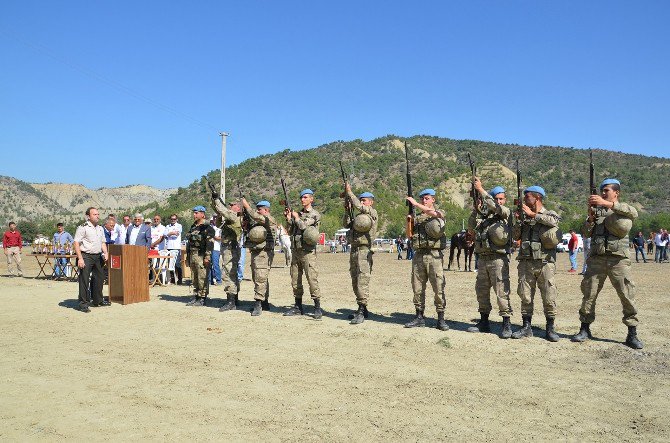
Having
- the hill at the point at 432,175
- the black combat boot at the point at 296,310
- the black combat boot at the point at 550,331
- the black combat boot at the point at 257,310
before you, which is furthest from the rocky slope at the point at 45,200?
the black combat boot at the point at 550,331

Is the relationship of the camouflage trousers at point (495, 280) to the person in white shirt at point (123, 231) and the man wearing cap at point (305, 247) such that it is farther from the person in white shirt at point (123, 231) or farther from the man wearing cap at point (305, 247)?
the person in white shirt at point (123, 231)

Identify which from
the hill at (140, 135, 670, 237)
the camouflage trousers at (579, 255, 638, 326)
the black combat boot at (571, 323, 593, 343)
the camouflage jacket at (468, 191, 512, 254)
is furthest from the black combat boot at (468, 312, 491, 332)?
the hill at (140, 135, 670, 237)

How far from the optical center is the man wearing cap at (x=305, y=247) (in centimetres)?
948

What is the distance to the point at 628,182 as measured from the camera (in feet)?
269

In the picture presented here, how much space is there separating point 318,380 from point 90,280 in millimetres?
7175

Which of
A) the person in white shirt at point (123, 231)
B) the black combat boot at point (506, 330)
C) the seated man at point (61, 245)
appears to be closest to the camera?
the black combat boot at point (506, 330)

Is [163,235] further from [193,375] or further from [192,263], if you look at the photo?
[193,375]

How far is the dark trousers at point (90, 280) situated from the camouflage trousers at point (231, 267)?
8.71 feet

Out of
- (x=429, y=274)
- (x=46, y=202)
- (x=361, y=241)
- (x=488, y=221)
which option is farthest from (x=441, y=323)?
(x=46, y=202)

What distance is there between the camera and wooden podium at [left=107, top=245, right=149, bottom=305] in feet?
37.2

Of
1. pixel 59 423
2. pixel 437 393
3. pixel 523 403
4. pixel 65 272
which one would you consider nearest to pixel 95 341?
pixel 59 423

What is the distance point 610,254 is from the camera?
24.3 feet

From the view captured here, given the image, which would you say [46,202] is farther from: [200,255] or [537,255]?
[537,255]

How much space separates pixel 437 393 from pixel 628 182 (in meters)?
89.7
